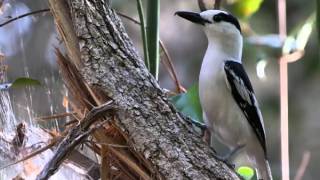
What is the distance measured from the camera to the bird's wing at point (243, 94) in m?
1.73

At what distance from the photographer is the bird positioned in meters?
1.72

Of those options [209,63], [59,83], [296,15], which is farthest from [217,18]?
[296,15]

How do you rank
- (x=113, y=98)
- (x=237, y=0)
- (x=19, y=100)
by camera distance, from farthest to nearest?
(x=237, y=0) → (x=19, y=100) → (x=113, y=98)

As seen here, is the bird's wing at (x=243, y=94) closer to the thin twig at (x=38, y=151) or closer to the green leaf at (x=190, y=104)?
the green leaf at (x=190, y=104)

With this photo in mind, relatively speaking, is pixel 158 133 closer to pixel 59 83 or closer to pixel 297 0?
pixel 59 83

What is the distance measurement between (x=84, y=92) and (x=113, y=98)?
0.07 metres

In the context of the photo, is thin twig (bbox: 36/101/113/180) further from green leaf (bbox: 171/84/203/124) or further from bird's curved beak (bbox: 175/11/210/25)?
bird's curved beak (bbox: 175/11/210/25)

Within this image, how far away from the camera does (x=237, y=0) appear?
1891 mm

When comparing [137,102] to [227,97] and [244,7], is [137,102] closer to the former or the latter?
[227,97]

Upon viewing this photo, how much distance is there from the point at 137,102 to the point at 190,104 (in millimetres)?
334

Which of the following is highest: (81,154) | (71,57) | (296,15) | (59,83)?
(71,57)

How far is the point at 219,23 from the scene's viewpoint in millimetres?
1789

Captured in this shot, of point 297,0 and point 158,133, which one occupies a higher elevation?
point 158,133

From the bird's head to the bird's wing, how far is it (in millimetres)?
96
